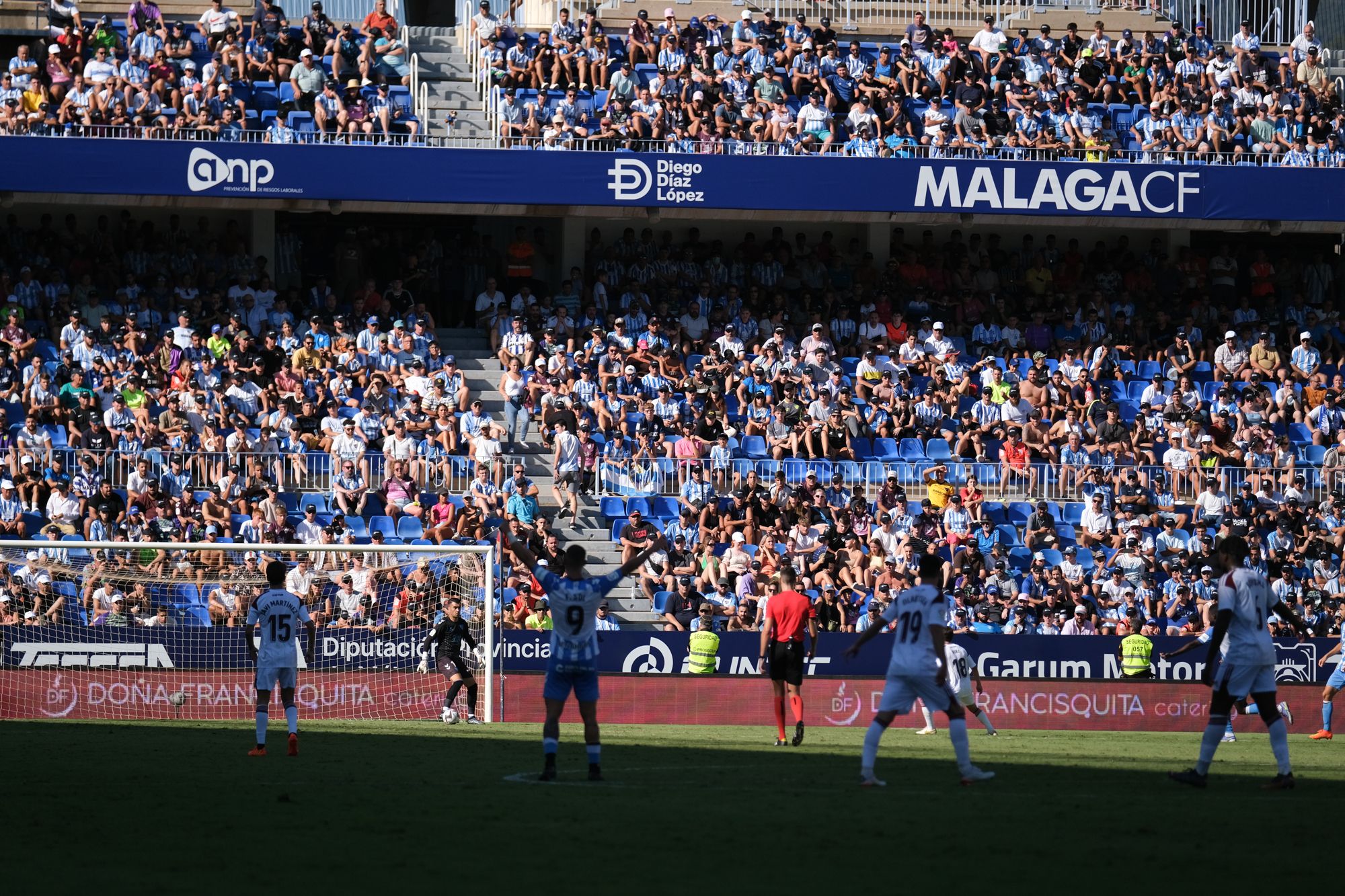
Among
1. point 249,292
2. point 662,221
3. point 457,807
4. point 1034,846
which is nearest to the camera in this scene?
point 1034,846

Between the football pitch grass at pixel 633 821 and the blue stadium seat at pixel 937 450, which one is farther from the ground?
the blue stadium seat at pixel 937 450

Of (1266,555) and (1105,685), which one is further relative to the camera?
(1266,555)

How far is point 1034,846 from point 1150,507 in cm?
2011

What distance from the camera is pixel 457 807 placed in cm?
1167

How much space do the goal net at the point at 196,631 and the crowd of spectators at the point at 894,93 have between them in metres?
10.8

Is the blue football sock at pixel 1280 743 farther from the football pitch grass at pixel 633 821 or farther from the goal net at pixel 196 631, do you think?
the goal net at pixel 196 631

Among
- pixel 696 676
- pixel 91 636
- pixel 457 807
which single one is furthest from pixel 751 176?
pixel 457 807

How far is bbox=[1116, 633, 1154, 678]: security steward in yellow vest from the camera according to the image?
2505 centimetres

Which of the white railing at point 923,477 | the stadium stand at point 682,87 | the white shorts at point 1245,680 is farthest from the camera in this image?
the stadium stand at point 682,87

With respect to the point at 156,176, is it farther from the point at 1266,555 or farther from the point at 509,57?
the point at 1266,555

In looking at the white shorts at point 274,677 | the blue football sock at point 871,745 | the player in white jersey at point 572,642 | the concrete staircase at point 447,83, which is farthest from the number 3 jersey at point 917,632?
the concrete staircase at point 447,83

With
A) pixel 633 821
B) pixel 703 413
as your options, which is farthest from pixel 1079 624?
pixel 633 821

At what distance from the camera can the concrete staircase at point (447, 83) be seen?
32.8 metres

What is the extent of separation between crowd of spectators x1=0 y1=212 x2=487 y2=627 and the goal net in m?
0.05
